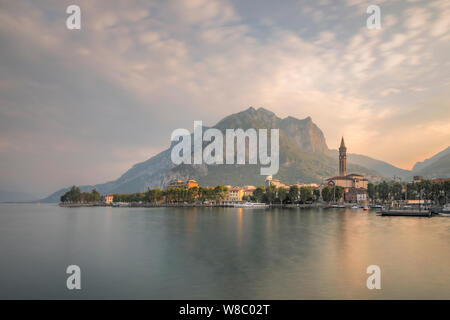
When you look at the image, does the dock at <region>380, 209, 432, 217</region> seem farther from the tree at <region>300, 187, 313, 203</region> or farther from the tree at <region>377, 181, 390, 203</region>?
the tree at <region>300, 187, 313, 203</region>

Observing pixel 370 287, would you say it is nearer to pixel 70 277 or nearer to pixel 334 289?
pixel 334 289

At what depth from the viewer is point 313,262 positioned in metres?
29.2

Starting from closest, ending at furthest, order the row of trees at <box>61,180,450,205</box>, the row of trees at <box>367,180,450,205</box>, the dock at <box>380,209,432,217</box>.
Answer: the dock at <box>380,209,432,217</box>
the row of trees at <box>367,180,450,205</box>
the row of trees at <box>61,180,450,205</box>

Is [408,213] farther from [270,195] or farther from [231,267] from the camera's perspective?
[270,195]

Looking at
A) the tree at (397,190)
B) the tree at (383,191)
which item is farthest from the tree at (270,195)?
the tree at (397,190)

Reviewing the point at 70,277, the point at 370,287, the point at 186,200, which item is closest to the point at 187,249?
the point at 70,277

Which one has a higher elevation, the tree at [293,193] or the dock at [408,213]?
the tree at [293,193]

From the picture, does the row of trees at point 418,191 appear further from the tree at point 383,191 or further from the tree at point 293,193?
the tree at point 293,193

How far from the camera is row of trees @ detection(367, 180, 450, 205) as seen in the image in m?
117

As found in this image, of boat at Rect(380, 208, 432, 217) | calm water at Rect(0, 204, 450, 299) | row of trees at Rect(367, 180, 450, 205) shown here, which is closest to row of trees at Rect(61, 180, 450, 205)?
row of trees at Rect(367, 180, 450, 205)

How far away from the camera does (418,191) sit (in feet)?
410

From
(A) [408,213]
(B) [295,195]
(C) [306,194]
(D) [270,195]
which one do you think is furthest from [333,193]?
(A) [408,213]

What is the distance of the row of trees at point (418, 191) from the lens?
384 ft
